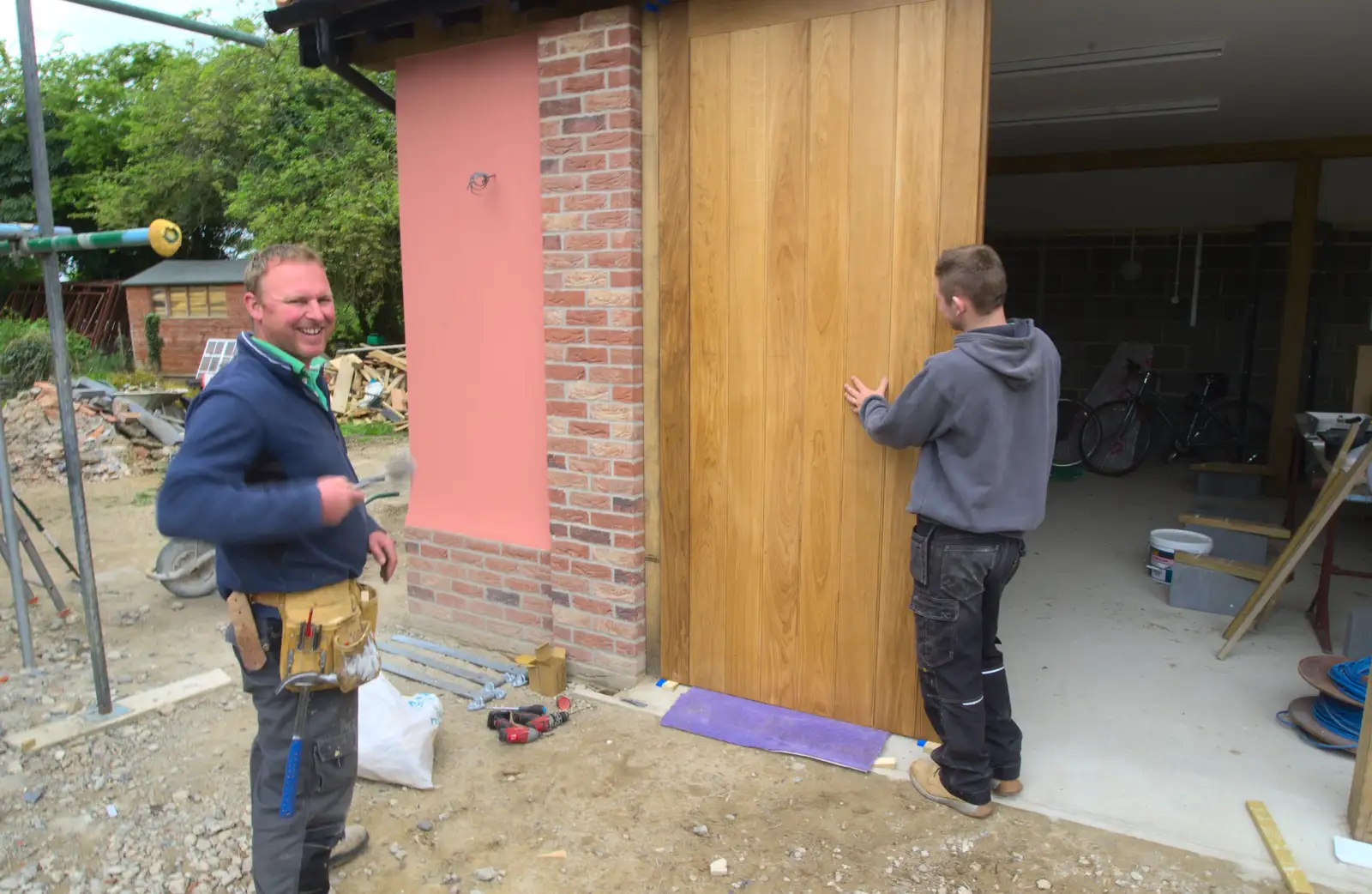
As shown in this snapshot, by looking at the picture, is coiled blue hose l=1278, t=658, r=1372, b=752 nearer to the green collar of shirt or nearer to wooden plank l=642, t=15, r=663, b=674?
wooden plank l=642, t=15, r=663, b=674

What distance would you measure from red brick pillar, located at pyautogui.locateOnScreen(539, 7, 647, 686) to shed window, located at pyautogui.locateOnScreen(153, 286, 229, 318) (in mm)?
17134

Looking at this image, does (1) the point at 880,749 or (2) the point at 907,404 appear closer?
(2) the point at 907,404

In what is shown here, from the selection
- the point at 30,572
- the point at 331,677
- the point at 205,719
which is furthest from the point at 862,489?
the point at 30,572

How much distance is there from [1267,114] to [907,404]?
5133 mm

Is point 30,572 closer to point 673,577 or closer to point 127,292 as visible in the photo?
point 673,577

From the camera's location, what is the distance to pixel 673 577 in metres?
3.71

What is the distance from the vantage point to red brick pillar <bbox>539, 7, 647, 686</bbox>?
351 centimetres

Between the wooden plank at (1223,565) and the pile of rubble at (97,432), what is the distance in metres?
8.34

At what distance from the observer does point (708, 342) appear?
11.5 feet

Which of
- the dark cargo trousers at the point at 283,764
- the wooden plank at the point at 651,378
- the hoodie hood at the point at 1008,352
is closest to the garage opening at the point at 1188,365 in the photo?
the hoodie hood at the point at 1008,352

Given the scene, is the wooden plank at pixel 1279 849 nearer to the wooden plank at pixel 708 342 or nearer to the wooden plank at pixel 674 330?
the wooden plank at pixel 708 342

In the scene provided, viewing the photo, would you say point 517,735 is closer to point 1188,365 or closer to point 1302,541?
point 1302,541

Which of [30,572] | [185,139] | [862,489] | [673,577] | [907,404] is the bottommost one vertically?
[30,572]

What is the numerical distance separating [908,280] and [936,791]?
1.71m
